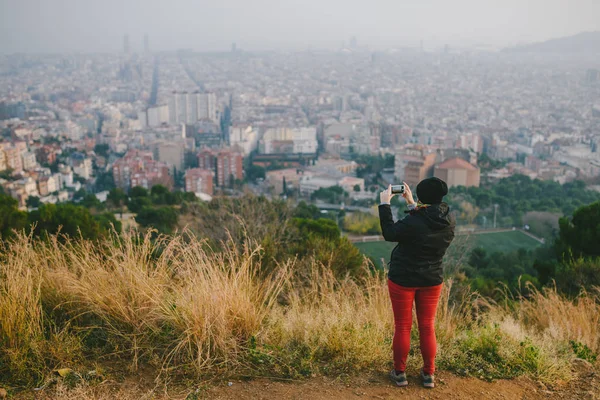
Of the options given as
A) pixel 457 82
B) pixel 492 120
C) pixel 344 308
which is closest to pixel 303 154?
pixel 492 120

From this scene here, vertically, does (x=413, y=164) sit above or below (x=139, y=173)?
above

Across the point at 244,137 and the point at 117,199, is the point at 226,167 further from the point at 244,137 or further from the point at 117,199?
the point at 117,199

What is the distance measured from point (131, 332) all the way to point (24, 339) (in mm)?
390

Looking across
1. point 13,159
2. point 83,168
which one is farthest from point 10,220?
point 13,159

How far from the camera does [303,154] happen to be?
153 ft

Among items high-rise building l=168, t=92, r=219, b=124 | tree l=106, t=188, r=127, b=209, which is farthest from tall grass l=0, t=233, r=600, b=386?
high-rise building l=168, t=92, r=219, b=124

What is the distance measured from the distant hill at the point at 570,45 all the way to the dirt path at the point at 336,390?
208 ft

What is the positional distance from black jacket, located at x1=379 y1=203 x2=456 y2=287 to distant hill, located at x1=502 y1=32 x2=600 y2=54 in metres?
63.5

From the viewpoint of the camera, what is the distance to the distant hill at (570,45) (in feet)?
192

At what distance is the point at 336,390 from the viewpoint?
1.94 meters

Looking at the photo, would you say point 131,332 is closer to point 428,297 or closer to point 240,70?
point 428,297

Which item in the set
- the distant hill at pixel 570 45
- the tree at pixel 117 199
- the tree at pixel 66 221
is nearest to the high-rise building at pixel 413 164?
the tree at pixel 117 199

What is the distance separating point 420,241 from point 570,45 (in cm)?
7099

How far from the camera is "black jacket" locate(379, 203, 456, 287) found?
1909 mm
